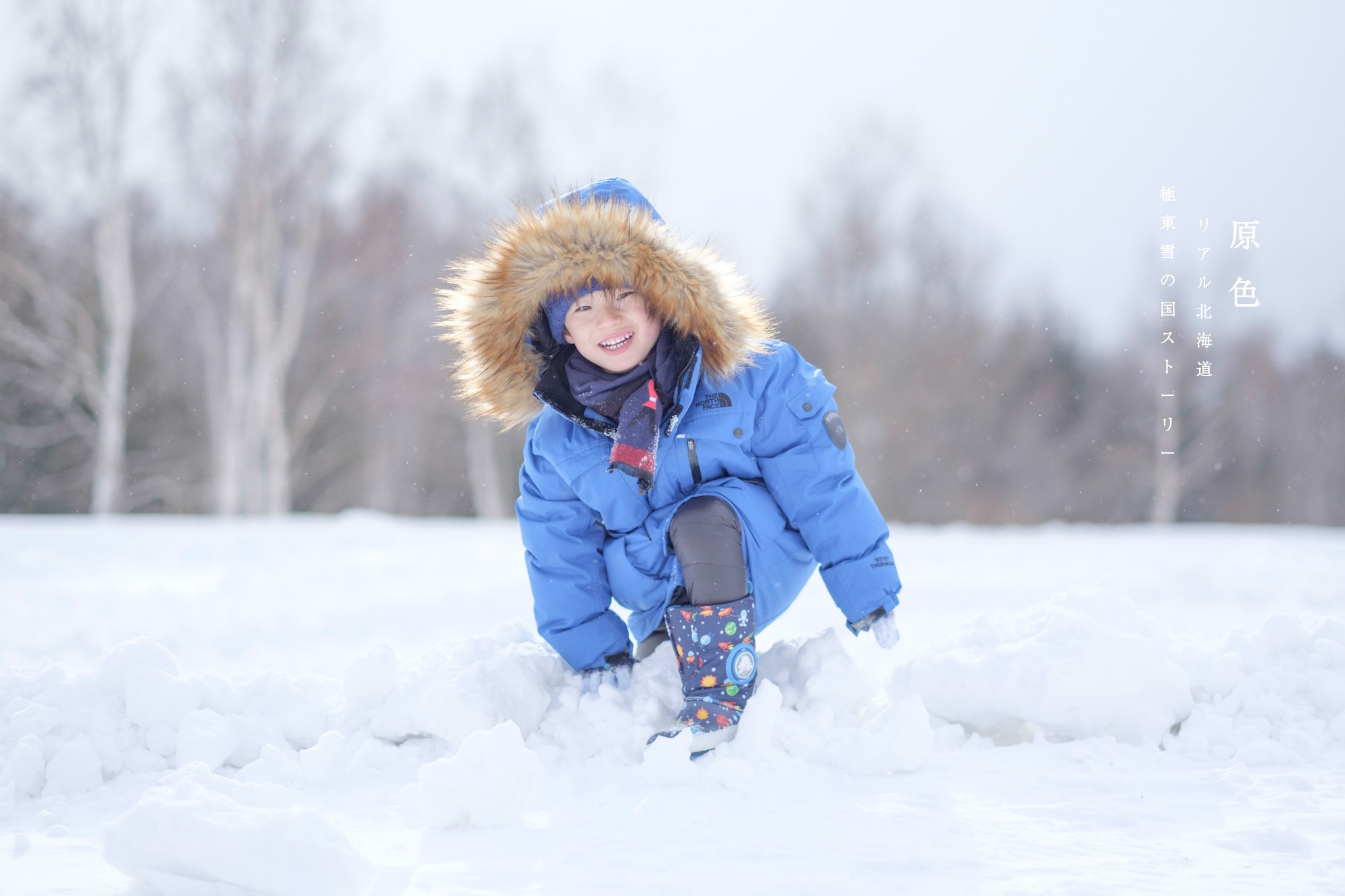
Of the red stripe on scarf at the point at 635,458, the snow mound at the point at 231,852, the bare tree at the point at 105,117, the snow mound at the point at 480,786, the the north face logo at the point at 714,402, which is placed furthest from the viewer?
the bare tree at the point at 105,117

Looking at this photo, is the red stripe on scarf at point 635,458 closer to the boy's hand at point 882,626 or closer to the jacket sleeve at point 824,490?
the jacket sleeve at point 824,490

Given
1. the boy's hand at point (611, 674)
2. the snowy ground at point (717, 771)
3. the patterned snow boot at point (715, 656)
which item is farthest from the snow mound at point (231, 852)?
the boy's hand at point (611, 674)

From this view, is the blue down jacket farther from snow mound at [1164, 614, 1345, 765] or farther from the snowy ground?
snow mound at [1164, 614, 1345, 765]

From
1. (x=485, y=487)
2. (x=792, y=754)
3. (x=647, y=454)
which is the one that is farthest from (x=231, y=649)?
(x=485, y=487)

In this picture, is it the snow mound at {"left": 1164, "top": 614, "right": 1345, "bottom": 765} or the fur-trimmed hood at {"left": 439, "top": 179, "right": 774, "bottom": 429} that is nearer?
the snow mound at {"left": 1164, "top": 614, "right": 1345, "bottom": 765}

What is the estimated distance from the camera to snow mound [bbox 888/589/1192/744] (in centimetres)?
170

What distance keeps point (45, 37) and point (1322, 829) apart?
11917mm

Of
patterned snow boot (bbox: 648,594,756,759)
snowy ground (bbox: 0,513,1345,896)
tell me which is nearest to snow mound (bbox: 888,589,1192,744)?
snowy ground (bbox: 0,513,1345,896)

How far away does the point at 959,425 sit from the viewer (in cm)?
1472

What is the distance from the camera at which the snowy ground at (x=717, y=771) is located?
1131 millimetres

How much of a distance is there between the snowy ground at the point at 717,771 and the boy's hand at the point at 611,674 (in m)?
0.03

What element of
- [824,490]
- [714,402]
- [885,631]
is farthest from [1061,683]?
[714,402]

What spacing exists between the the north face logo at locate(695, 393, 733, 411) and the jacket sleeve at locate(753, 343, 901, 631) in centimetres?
7

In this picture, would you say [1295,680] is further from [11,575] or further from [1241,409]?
[1241,409]
